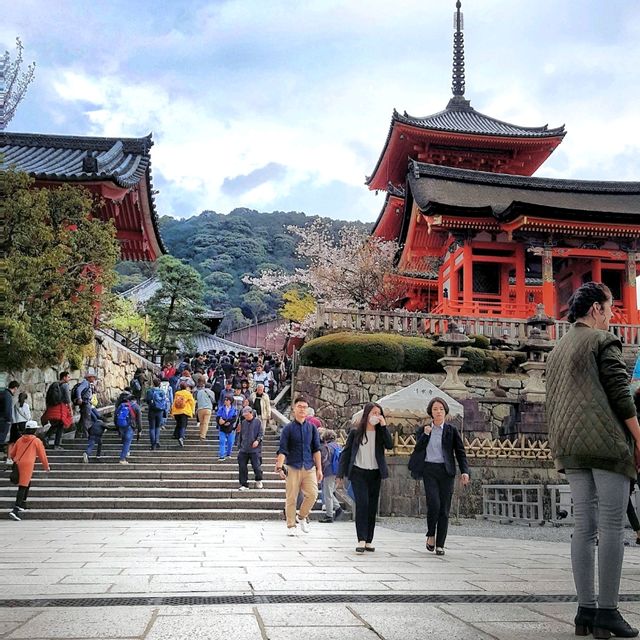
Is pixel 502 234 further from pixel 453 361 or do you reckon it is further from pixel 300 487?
pixel 300 487

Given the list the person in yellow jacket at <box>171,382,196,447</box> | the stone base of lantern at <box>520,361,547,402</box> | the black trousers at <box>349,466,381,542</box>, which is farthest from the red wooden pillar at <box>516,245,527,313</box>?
the black trousers at <box>349,466,381,542</box>

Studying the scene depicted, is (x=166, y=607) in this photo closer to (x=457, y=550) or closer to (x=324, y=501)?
(x=457, y=550)

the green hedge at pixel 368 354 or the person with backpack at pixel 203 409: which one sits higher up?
the green hedge at pixel 368 354

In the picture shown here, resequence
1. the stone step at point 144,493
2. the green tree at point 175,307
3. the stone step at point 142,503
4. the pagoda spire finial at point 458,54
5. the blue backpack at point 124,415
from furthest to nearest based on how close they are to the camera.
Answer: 1. the pagoda spire finial at point 458,54
2. the green tree at point 175,307
3. the blue backpack at point 124,415
4. the stone step at point 144,493
5. the stone step at point 142,503

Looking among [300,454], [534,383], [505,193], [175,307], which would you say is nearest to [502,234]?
[505,193]

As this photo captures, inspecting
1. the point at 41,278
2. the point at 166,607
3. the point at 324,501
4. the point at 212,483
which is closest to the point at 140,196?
the point at 41,278

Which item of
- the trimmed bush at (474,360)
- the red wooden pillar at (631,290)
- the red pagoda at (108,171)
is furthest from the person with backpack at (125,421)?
the red wooden pillar at (631,290)

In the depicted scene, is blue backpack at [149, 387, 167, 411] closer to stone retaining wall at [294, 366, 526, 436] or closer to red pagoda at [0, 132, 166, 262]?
stone retaining wall at [294, 366, 526, 436]

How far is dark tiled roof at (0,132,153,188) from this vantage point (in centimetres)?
1958

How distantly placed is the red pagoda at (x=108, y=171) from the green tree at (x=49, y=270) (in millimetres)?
567

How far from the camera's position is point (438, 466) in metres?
7.72

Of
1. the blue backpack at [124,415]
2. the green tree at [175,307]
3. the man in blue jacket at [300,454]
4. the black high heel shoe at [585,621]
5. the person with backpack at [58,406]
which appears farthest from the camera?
the green tree at [175,307]

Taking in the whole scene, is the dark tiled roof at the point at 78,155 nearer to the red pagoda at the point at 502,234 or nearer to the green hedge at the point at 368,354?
the green hedge at the point at 368,354

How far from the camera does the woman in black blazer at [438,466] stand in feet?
24.7
